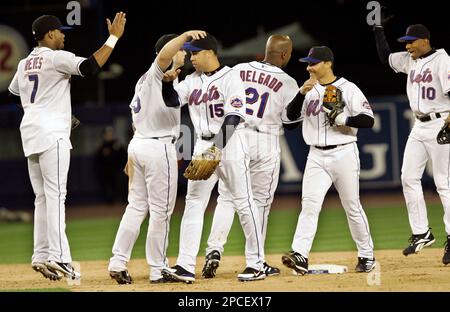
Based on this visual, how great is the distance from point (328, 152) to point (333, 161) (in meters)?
0.10

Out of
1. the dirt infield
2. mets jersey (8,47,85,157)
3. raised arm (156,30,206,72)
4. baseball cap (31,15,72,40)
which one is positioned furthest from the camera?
baseball cap (31,15,72,40)

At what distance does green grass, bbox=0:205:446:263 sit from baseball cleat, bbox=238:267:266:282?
2.87 m

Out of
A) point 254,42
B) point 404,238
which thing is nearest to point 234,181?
point 404,238

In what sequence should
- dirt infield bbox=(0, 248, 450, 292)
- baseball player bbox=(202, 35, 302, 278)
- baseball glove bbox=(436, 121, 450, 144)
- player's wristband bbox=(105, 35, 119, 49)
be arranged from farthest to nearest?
1. baseball glove bbox=(436, 121, 450, 144)
2. baseball player bbox=(202, 35, 302, 278)
3. player's wristband bbox=(105, 35, 119, 49)
4. dirt infield bbox=(0, 248, 450, 292)

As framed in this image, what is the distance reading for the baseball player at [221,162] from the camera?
24.3ft

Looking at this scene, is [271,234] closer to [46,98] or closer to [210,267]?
[210,267]

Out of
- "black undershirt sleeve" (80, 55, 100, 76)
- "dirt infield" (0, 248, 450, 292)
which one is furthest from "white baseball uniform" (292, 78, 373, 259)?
"black undershirt sleeve" (80, 55, 100, 76)

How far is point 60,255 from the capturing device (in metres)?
7.59

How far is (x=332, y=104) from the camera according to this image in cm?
780

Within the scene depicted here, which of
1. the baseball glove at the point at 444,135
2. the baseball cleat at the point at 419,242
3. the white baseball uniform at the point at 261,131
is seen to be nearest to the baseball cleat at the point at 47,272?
the white baseball uniform at the point at 261,131

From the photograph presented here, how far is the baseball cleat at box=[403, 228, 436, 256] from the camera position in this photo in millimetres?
8430

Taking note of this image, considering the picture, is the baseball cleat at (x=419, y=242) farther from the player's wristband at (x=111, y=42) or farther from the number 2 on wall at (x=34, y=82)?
the number 2 on wall at (x=34, y=82)

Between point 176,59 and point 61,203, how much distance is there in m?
1.53

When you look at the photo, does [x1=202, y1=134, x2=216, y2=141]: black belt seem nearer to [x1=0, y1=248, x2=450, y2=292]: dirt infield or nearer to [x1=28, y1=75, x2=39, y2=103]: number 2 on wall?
[x1=0, y1=248, x2=450, y2=292]: dirt infield
